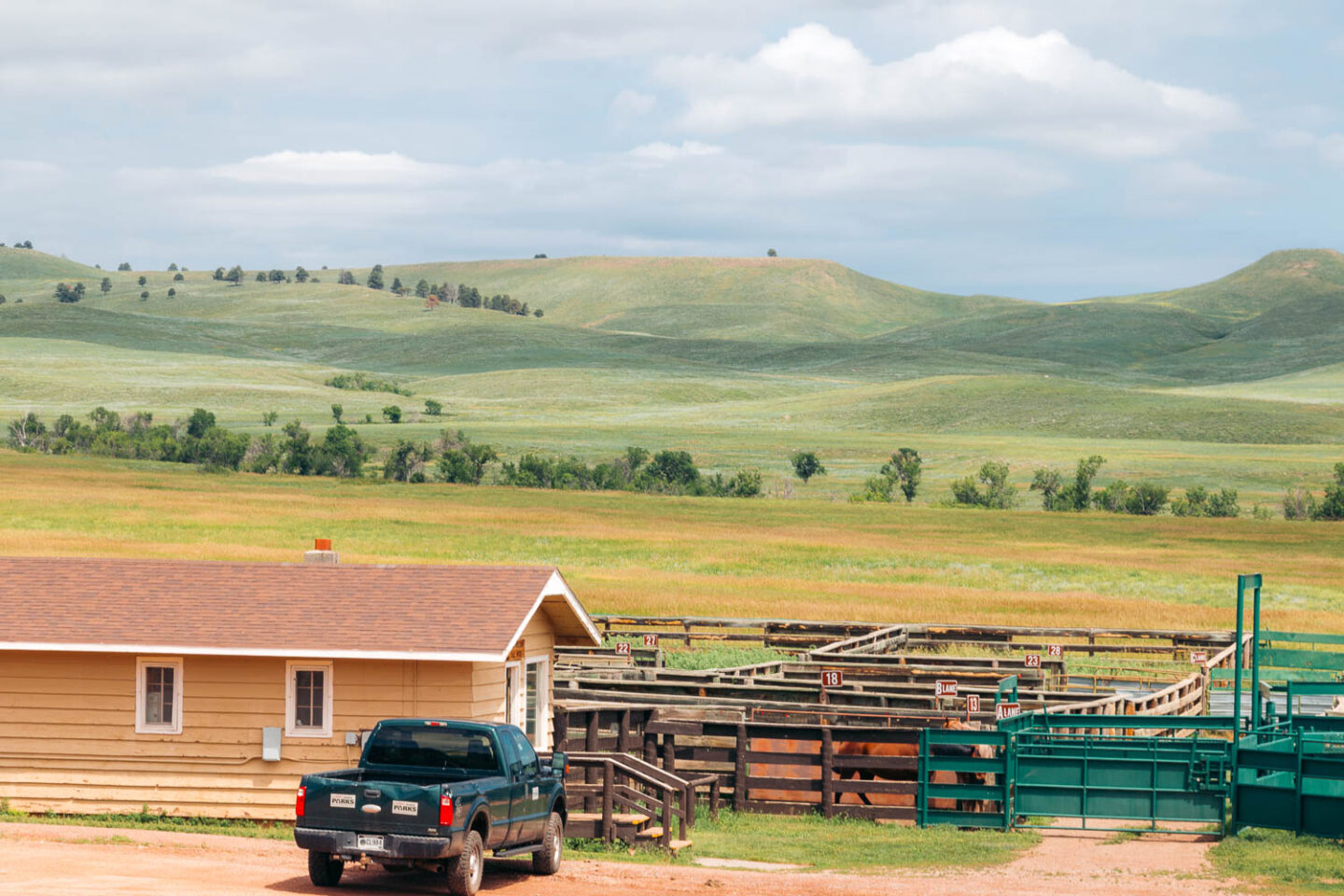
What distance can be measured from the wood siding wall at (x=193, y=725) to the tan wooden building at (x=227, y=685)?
2cm

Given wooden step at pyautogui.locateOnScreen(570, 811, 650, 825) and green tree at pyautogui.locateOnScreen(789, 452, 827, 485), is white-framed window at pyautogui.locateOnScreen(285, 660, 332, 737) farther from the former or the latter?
green tree at pyautogui.locateOnScreen(789, 452, 827, 485)

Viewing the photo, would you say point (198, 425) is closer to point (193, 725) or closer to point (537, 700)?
point (537, 700)

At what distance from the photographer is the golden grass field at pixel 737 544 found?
60.1 metres

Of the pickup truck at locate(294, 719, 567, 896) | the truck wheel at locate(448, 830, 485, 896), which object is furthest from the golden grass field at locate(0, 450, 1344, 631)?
the truck wheel at locate(448, 830, 485, 896)

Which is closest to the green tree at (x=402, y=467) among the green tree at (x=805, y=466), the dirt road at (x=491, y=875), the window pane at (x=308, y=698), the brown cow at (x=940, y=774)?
the green tree at (x=805, y=466)

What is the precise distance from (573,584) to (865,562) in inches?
718

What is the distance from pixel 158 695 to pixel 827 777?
29.9 feet

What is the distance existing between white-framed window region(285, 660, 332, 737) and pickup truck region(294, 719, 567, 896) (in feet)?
12.3

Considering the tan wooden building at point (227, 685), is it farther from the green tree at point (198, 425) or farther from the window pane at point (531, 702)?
the green tree at point (198, 425)

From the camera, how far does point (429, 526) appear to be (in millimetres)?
82812

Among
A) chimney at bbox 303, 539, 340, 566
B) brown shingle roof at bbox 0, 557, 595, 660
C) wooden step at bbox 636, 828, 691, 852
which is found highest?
chimney at bbox 303, 539, 340, 566

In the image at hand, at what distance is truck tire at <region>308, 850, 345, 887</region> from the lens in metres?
16.5

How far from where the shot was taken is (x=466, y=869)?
1631cm

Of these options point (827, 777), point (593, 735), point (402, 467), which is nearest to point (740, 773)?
point (827, 777)
